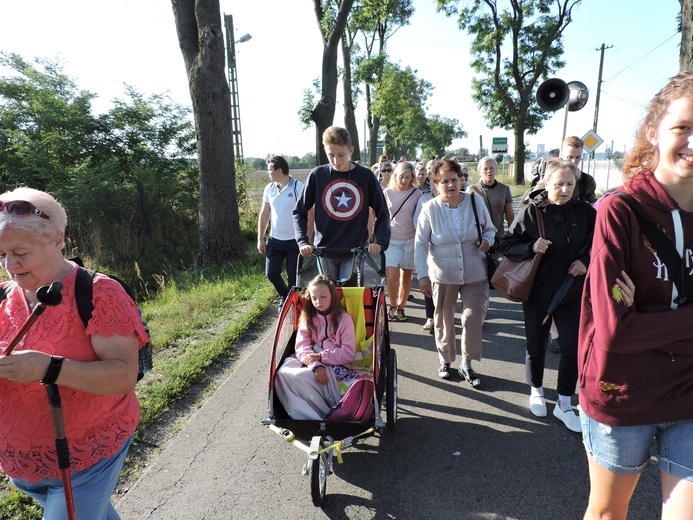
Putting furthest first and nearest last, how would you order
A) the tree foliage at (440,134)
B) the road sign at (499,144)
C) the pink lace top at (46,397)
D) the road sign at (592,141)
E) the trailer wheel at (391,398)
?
the tree foliage at (440,134) → the road sign at (499,144) → the road sign at (592,141) → the trailer wheel at (391,398) → the pink lace top at (46,397)

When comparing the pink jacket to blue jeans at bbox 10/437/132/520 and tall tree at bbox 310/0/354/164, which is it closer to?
blue jeans at bbox 10/437/132/520

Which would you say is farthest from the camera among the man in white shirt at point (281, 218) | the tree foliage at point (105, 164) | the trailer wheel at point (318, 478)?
the tree foliage at point (105, 164)

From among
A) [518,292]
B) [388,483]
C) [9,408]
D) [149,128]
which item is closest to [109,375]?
[9,408]

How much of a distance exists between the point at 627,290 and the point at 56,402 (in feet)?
6.44

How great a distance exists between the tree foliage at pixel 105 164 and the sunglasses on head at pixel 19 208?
9193mm

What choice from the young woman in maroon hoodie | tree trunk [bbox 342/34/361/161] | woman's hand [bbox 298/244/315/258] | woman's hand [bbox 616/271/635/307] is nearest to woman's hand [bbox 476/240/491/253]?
woman's hand [bbox 298/244/315/258]

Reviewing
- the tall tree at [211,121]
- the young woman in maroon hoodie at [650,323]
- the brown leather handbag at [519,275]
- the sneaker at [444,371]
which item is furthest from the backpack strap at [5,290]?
the tall tree at [211,121]

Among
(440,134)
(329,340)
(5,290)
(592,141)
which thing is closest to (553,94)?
(592,141)

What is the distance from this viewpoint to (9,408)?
64.4 inches

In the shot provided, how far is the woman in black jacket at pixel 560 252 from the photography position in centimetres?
329

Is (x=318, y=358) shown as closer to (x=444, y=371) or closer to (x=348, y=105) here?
(x=444, y=371)

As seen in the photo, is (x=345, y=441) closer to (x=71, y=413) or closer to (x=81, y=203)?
(x=71, y=413)

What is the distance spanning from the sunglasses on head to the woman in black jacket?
307 centimetres

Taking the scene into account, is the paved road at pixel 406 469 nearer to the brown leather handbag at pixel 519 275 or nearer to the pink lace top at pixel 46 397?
the brown leather handbag at pixel 519 275
